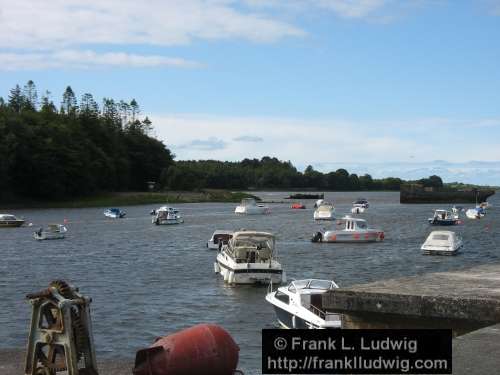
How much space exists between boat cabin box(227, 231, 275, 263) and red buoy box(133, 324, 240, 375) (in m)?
35.0

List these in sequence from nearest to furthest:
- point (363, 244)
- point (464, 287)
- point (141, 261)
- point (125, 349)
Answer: point (464, 287) → point (125, 349) → point (141, 261) → point (363, 244)

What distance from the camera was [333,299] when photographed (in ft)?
27.6

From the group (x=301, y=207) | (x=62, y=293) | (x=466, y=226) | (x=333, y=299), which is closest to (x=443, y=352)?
(x=333, y=299)

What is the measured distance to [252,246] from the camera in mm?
45094

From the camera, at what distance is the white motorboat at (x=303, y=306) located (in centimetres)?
2436

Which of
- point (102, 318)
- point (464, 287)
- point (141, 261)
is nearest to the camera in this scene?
point (464, 287)

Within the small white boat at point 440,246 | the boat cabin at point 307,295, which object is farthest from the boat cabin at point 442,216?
the boat cabin at point 307,295

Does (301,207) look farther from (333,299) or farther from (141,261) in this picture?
(333,299)

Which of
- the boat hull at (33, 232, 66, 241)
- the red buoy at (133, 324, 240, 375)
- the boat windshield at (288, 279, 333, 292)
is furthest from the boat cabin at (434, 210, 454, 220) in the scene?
the red buoy at (133, 324, 240, 375)

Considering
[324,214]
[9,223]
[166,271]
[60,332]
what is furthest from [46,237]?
[60,332]

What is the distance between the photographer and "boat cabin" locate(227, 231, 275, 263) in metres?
44.2

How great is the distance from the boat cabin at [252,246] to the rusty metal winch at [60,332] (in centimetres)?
3404

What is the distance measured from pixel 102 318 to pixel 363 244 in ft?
153

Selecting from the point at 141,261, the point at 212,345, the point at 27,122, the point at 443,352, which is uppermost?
→ the point at 27,122
